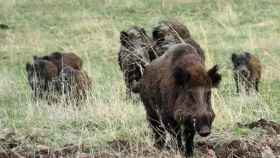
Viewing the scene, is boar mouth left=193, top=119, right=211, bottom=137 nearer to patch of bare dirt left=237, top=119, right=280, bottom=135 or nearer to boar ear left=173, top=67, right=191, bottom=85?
boar ear left=173, top=67, right=191, bottom=85

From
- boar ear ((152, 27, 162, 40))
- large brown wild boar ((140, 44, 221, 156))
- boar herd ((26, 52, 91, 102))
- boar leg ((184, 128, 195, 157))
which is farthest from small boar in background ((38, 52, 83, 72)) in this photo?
boar leg ((184, 128, 195, 157))

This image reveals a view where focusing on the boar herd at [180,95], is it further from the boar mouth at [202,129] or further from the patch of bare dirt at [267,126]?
the patch of bare dirt at [267,126]

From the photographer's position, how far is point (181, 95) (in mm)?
7383

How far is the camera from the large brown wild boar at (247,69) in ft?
47.0

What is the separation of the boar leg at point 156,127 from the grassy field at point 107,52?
139 mm

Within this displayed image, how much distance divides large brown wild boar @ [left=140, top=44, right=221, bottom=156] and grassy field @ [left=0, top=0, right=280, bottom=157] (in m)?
0.60

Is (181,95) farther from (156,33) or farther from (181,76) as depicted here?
(156,33)

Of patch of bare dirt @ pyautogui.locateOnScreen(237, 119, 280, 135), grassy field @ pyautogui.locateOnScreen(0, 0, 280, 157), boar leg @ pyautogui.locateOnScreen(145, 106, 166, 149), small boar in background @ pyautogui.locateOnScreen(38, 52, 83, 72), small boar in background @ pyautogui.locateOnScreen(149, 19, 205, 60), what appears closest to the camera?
boar leg @ pyautogui.locateOnScreen(145, 106, 166, 149)

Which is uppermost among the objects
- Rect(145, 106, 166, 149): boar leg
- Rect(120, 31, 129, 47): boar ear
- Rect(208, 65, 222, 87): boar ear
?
Rect(208, 65, 222, 87): boar ear

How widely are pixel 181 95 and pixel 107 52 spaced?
13767 mm

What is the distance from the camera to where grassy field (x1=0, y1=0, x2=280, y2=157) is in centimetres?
940

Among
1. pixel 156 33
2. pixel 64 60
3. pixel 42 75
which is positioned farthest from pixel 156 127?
pixel 64 60

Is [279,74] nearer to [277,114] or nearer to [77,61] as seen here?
[77,61]

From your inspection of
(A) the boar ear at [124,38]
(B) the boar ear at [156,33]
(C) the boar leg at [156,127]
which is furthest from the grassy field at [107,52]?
(B) the boar ear at [156,33]
